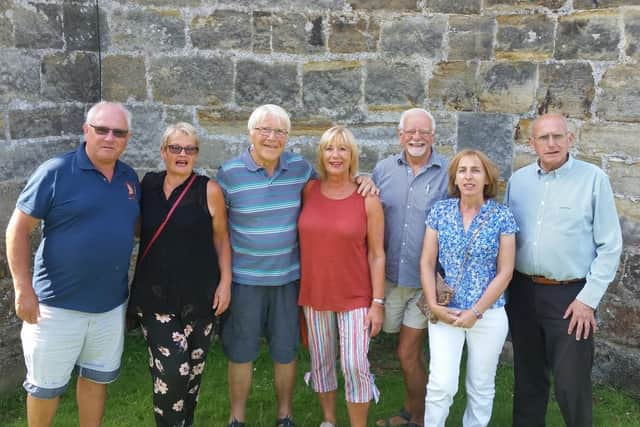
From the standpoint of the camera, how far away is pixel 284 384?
11.7 feet

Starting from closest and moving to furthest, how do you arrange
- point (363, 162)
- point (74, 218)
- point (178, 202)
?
point (74, 218) < point (178, 202) < point (363, 162)

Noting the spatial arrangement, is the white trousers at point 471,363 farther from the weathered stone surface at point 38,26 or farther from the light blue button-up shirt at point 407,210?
the weathered stone surface at point 38,26

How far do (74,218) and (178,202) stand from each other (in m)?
0.49

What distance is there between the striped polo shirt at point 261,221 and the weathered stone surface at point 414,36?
1401 mm

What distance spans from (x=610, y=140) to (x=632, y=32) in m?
0.64

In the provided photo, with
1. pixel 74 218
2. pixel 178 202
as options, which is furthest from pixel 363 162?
pixel 74 218

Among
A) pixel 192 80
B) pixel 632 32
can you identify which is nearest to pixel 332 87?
pixel 192 80

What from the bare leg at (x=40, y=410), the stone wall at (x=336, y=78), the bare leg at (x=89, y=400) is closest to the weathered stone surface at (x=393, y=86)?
the stone wall at (x=336, y=78)

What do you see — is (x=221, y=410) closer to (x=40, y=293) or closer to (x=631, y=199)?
(x=40, y=293)

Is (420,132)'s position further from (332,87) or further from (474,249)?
(332,87)

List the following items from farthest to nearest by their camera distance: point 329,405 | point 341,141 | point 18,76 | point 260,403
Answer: point 260,403 < point 18,76 < point 329,405 < point 341,141

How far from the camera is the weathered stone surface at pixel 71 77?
397 centimetres

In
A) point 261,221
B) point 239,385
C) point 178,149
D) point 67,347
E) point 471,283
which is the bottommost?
point 239,385

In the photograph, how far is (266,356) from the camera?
4.64 meters
